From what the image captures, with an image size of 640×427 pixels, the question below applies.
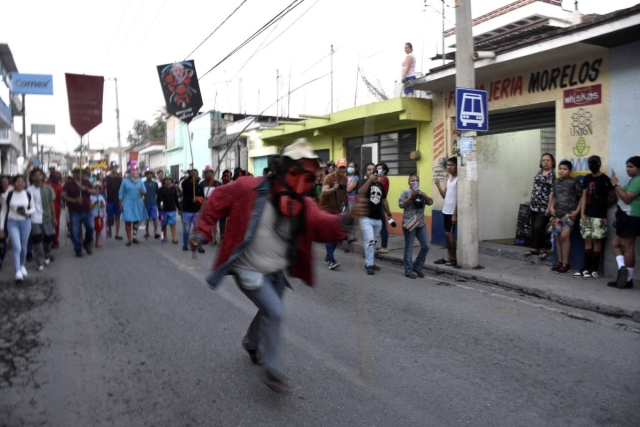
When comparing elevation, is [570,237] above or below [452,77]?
below

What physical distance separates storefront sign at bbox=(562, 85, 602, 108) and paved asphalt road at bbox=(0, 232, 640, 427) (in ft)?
11.7

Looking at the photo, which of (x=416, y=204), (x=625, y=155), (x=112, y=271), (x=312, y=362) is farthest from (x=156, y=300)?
(x=625, y=155)

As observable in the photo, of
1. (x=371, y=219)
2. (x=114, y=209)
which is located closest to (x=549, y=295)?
(x=371, y=219)

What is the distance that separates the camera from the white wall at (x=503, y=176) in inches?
459

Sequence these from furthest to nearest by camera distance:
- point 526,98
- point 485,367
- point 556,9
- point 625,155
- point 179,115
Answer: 1. point 556,9
2. point 179,115
3. point 526,98
4. point 625,155
5. point 485,367

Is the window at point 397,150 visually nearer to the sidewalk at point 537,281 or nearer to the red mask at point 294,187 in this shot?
the sidewalk at point 537,281

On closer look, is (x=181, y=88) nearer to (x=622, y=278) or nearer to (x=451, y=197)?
(x=451, y=197)

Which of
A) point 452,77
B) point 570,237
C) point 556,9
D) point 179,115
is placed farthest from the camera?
point 556,9

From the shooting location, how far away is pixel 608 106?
27.3 feet

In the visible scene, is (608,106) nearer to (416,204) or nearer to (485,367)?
(416,204)

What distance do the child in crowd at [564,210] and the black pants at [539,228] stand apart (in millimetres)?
622

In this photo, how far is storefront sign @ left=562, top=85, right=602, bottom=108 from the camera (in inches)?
335

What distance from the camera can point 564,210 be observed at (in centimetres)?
852

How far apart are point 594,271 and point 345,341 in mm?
4944
